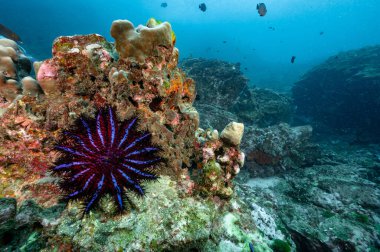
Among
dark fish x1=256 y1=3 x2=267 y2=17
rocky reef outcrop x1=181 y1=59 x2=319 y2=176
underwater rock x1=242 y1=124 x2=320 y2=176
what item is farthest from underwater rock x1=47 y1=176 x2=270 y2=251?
dark fish x1=256 y1=3 x2=267 y2=17

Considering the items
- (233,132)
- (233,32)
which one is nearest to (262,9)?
(233,132)

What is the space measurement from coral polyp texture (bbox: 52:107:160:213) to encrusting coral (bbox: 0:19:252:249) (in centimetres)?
1

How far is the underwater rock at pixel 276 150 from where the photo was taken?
740 centimetres

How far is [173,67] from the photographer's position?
343 cm

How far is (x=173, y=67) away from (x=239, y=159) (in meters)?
1.89

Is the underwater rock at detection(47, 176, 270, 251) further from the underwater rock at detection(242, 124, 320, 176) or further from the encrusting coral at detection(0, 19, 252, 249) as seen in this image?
the underwater rock at detection(242, 124, 320, 176)

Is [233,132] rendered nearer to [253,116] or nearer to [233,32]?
[253,116]

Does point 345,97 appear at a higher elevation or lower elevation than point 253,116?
lower

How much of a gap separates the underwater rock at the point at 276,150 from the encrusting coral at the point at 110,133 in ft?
14.6

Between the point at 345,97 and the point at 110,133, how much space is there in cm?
1799

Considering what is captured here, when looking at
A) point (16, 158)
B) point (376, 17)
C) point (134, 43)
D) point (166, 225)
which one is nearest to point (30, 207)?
point (16, 158)

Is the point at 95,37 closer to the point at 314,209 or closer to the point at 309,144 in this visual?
the point at 314,209

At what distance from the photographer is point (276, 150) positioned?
7547mm

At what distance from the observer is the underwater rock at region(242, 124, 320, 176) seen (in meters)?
7.40
